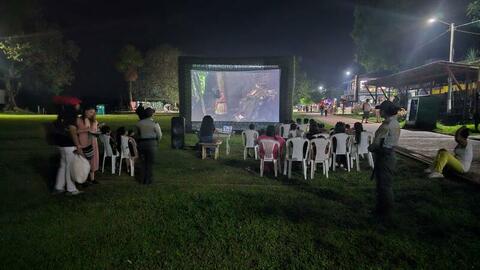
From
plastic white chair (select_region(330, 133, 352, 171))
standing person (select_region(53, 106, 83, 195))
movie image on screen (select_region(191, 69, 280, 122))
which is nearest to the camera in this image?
Result: standing person (select_region(53, 106, 83, 195))

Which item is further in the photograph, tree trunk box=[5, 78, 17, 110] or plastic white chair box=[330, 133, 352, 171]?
tree trunk box=[5, 78, 17, 110]

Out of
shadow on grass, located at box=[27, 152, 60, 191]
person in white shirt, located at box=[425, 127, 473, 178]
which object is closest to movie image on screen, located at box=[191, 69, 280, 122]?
shadow on grass, located at box=[27, 152, 60, 191]

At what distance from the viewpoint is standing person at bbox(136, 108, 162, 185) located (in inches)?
281

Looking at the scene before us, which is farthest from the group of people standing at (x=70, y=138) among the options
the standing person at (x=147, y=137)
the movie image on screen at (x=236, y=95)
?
the movie image on screen at (x=236, y=95)

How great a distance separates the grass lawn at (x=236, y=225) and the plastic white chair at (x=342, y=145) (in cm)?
104

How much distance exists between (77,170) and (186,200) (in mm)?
2074

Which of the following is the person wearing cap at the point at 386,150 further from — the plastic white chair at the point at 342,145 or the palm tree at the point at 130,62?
the palm tree at the point at 130,62

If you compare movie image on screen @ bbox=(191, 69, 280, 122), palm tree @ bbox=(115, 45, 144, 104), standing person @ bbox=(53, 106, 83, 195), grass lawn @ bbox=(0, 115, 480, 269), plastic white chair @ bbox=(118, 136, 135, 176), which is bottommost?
grass lawn @ bbox=(0, 115, 480, 269)

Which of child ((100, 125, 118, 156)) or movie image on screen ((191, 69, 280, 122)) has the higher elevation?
movie image on screen ((191, 69, 280, 122))

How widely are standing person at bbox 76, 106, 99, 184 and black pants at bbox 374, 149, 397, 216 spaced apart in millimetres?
5316

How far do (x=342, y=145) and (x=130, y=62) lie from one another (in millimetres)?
57785

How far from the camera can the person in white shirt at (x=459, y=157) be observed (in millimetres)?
7551

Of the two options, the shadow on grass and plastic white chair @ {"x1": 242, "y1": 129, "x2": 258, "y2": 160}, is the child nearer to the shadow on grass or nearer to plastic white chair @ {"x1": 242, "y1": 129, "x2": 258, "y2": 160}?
the shadow on grass

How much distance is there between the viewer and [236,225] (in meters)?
5.09
